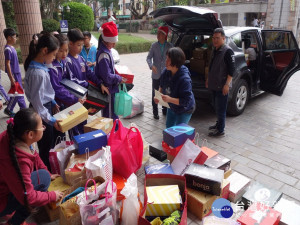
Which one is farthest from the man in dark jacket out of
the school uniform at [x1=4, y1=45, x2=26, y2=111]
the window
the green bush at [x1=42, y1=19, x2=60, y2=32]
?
the window

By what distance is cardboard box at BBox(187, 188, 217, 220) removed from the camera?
7.90 ft

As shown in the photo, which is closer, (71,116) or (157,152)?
(71,116)

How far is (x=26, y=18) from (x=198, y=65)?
210 inches

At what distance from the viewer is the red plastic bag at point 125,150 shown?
2.69 m

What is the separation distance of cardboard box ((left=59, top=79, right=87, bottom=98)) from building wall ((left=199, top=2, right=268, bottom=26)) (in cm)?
2641

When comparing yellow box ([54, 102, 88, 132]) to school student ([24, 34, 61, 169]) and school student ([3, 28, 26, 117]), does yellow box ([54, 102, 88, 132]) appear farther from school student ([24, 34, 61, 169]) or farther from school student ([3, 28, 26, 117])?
school student ([3, 28, 26, 117])

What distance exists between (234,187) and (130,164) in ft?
3.97

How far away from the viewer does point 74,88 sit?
307 cm

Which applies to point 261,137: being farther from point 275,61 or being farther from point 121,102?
point 121,102

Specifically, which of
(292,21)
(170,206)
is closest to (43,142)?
(170,206)

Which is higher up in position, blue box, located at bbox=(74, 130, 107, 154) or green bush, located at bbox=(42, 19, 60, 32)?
green bush, located at bbox=(42, 19, 60, 32)

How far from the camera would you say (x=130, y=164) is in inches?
108

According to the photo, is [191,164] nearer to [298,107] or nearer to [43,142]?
[43,142]

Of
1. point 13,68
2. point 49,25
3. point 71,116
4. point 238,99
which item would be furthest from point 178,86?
point 49,25
